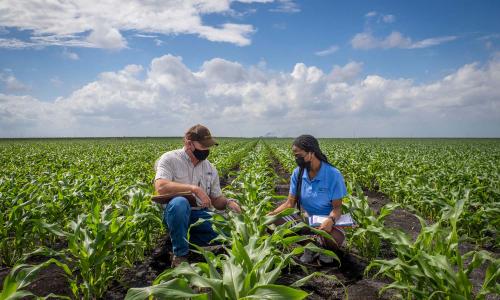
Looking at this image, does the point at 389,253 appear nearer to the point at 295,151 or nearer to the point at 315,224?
the point at 315,224

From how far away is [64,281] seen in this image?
3.40 m

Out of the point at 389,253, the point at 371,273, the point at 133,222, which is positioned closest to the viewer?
the point at 133,222

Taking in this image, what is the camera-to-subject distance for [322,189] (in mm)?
4051

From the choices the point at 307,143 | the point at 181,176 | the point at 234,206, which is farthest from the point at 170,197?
the point at 307,143

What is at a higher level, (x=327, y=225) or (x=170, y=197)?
(x=170, y=197)

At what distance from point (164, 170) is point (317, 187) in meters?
1.87

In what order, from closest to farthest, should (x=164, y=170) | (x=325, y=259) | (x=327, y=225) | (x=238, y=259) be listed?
(x=238, y=259), (x=327, y=225), (x=325, y=259), (x=164, y=170)

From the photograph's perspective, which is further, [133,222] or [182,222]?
[182,222]

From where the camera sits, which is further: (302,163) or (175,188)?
(302,163)

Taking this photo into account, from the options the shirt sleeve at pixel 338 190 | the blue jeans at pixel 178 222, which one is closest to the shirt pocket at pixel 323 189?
the shirt sleeve at pixel 338 190

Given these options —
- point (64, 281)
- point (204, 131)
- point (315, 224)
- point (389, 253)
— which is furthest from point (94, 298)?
point (389, 253)

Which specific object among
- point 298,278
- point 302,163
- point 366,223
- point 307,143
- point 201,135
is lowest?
point 298,278

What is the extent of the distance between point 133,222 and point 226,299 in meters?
1.75

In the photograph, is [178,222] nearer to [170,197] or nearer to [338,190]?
[170,197]
